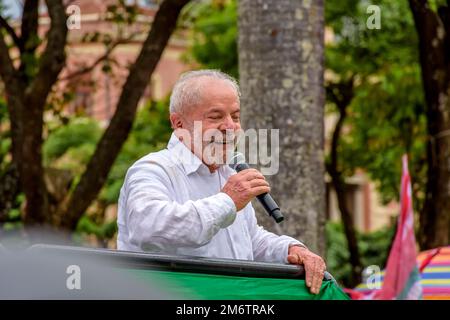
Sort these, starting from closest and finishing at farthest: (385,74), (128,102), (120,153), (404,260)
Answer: (404,260) → (128,102) → (385,74) → (120,153)

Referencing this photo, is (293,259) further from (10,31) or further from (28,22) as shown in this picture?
(28,22)

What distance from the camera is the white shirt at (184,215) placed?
157 inches

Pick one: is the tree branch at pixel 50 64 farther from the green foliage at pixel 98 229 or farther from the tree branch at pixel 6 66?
the green foliage at pixel 98 229

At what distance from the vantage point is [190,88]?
14.3 ft

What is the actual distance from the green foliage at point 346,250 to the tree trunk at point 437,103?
41.3 feet

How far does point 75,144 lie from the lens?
23594mm

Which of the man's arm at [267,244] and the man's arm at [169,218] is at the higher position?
the man's arm at [169,218]

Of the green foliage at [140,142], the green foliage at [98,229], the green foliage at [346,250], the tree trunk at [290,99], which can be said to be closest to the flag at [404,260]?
the tree trunk at [290,99]

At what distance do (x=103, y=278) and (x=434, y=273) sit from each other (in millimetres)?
3919

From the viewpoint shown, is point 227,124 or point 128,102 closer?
point 227,124

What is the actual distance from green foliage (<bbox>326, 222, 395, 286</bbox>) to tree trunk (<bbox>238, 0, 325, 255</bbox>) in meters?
16.3

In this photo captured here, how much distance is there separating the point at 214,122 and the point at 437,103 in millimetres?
6797

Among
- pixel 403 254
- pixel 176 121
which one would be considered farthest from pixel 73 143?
pixel 176 121

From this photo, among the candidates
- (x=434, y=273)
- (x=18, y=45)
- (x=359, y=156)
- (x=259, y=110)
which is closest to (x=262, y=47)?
(x=259, y=110)
